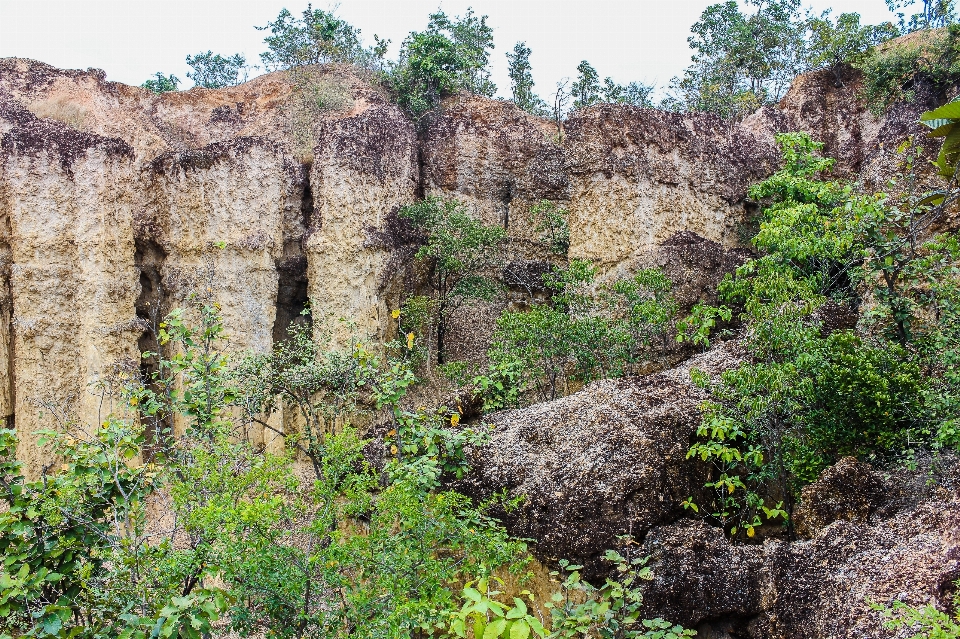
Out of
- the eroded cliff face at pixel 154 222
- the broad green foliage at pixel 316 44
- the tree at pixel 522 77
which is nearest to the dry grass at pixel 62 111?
the eroded cliff face at pixel 154 222

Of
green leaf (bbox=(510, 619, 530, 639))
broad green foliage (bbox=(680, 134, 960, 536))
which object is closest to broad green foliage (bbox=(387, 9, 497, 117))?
broad green foliage (bbox=(680, 134, 960, 536))

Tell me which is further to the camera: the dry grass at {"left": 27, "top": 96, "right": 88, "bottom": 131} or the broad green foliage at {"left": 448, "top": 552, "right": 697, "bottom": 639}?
the dry grass at {"left": 27, "top": 96, "right": 88, "bottom": 131}

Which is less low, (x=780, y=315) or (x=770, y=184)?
(x=770, y=184)

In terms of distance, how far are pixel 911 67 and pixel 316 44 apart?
15.3 m

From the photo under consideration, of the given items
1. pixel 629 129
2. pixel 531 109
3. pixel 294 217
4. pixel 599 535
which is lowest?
pixel 599 535

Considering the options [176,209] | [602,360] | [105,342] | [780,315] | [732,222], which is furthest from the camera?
[732,222]

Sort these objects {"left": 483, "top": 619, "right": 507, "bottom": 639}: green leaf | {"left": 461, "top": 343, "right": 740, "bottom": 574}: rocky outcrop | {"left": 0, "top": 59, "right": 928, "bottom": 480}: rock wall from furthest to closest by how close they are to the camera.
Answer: {"left": 0, "top": 59, "right": 928, "bottom": 480}: rock wall
{"left": 461, "top": 343, "right": 740, "bottom": 574}: rocky outcrop
{"left": 483, "top": 619, "right": 507, "bottom": 639}: green leaf

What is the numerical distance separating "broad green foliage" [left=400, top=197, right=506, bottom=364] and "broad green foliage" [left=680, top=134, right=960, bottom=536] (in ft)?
22.5

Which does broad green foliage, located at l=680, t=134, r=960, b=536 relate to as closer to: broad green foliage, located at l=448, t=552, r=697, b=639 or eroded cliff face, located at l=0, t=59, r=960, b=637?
eroded cliff face, located at l=0, t=59, r=960, b=637

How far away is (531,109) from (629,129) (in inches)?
311

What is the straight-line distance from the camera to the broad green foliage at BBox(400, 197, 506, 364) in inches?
670

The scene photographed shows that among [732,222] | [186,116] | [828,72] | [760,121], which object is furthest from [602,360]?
[186,116]

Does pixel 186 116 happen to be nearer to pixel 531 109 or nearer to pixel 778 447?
pixel 531 109

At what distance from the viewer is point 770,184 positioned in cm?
1538
